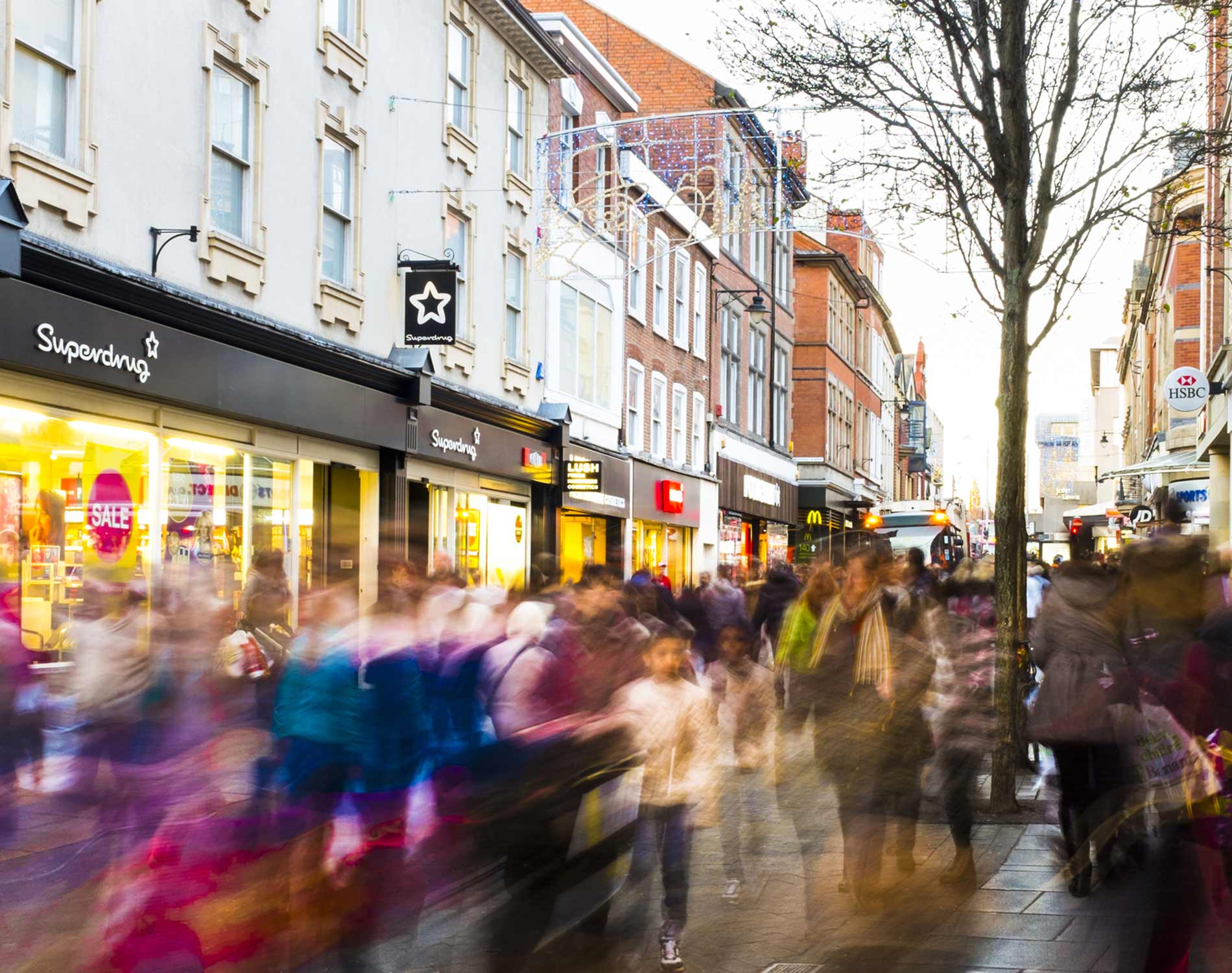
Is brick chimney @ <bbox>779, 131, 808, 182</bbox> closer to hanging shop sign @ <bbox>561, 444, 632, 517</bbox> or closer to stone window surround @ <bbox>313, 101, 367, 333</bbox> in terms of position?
stone window surround @ <bbox>313, 101, 367, 333</bbox>

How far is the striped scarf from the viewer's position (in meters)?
8.03

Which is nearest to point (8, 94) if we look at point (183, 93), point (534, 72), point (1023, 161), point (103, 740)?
point (183, 93)

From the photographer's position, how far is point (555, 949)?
261 inches

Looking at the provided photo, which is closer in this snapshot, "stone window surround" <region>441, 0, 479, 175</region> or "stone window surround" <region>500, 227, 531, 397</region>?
"stone window surround" <region>441, 0, 479, 175</region>

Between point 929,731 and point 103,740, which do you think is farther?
point 929,731

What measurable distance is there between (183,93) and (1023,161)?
8.19m

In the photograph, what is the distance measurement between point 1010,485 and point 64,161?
838 centimetres

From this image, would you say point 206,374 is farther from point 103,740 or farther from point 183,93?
point 103,740

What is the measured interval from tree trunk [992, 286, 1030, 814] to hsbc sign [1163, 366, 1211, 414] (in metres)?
18.7

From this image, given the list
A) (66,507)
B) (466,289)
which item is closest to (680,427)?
(466,289)

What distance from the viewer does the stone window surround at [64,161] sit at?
11.9 meters

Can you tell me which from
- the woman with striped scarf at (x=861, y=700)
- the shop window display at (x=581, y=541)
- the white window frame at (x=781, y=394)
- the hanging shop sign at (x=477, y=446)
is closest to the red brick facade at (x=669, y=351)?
the shop window display at (x=581, y=541)

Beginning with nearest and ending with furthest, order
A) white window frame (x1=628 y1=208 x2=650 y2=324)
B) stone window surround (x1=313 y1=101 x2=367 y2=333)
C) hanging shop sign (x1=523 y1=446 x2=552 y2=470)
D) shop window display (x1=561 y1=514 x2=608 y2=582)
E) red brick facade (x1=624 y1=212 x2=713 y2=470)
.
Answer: stone window surround (x1=313 y1=101 x2=367 y2=333)
hanging shop sign (x1=523 y1=446 x2=552 y2=470)
shop window display (x1=561 y1=514 x2=608 y2=582)
white window frame (x1=628 y1=208 x2=650 y2=324)
red brick facade (x1=624 y1=212 x2=713 y2=470)

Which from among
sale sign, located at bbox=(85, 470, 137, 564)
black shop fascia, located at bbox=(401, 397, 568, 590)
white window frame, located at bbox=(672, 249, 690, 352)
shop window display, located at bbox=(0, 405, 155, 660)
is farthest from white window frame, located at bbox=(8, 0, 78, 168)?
white window frame, located at bbox=(672, 249, 690, 352)
